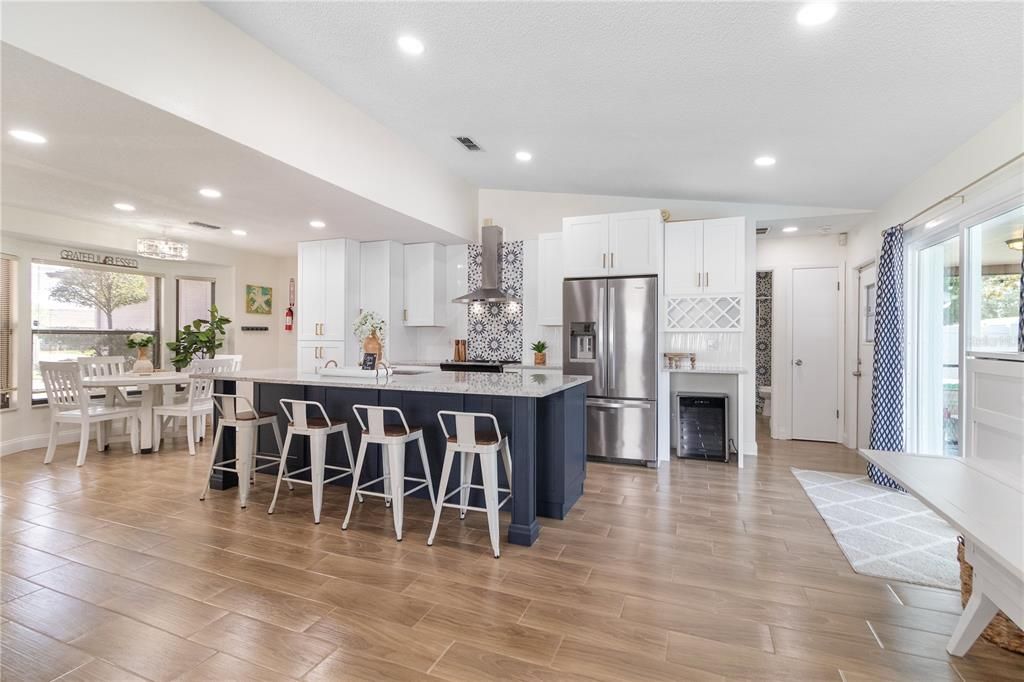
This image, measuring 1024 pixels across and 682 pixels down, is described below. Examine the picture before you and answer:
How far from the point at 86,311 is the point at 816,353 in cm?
895

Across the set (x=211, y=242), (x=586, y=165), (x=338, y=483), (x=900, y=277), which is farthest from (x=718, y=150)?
(x=211, y=242)

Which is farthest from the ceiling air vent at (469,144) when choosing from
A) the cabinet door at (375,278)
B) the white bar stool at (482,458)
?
the white bar stool at (482,458)

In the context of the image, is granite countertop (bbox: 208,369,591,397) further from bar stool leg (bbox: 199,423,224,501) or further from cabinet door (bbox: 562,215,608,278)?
cabinet door (bbox: 562,215,608,278)

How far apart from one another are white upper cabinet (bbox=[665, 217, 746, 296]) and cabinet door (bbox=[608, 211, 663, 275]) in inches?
12.7

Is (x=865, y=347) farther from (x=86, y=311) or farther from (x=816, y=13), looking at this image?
(x=86, y=311)

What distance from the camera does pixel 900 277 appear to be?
14.0ft

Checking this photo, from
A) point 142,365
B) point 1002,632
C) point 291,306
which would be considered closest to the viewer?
point 1002,632

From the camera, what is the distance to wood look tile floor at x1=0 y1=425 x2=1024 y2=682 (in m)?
1.87

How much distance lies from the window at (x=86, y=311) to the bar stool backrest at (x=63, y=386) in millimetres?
779

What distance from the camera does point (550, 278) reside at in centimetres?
564

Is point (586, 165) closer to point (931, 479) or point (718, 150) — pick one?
point (718, 150)

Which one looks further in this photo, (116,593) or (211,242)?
(211,242)

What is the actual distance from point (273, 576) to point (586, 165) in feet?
13.3

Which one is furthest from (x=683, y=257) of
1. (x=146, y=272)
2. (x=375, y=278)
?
(x=146, y=272)
